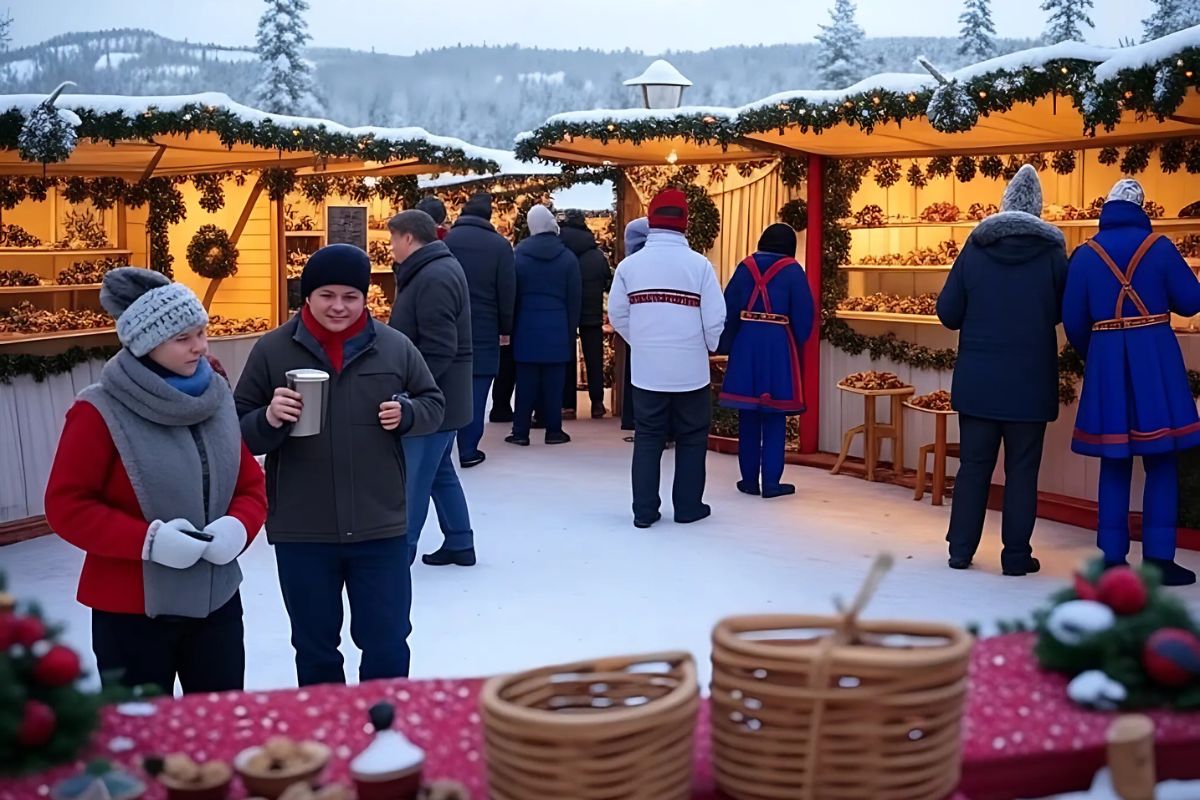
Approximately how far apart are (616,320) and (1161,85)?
3.04m

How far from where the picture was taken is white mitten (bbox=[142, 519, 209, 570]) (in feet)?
10.4

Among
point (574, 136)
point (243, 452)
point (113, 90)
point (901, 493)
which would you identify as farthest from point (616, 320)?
point (113, 90)

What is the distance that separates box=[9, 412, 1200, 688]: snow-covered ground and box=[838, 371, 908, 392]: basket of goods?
64 cm

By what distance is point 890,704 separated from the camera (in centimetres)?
194

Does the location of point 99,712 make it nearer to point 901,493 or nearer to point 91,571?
point 91,571

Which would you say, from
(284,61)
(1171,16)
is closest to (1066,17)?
(1171,16)

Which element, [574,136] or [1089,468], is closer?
[1089,468]

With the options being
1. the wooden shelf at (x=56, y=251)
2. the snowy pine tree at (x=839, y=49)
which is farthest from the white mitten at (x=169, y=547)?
the snowy pine tree at (x=839, y=49)

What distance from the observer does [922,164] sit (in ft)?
32.4

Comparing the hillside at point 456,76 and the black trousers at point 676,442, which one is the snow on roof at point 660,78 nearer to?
the black trousers at point 676,442

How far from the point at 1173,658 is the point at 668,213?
5.40 metres

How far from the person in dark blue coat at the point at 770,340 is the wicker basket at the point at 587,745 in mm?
6501

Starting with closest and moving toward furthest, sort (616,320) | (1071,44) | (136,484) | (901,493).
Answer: (136,484)
(1071,44)
(616,320)
(901,493)

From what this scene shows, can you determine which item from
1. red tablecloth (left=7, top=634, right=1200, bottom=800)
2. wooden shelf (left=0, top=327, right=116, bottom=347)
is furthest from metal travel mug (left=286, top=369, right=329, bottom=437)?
wooden shelf (left=0, top=327, right=116, bottom=347)
